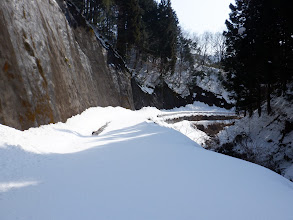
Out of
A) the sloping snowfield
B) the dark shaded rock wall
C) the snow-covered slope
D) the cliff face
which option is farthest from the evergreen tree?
the dark shaded rock wall

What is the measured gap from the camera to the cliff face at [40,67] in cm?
689

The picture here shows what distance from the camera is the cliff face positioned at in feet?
22.6

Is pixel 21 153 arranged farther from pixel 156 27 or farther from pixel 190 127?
pixel 156 27

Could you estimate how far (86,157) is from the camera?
484cm

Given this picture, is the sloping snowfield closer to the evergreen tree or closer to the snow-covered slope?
the snow-covered slope

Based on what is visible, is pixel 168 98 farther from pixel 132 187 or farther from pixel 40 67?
pixel 132 187

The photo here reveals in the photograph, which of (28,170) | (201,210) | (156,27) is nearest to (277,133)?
(201,210)

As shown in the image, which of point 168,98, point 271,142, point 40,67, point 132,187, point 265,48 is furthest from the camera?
point 168,98

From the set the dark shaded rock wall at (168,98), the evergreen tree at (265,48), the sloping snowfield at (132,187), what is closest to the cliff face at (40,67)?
the sloping snowfield at (132,187)

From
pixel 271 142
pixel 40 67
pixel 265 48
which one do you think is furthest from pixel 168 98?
pixel 40 67

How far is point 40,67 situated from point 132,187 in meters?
8.38

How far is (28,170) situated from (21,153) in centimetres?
103

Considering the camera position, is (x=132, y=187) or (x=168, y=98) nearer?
(x=132, y=187)

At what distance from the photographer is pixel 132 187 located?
312 centimetres
